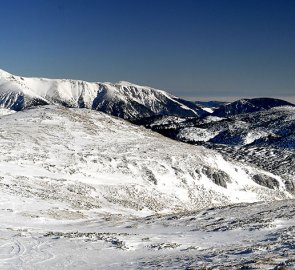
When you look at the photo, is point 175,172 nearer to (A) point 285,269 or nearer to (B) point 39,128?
(B) point 39,128

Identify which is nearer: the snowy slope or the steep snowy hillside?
the snowy slope

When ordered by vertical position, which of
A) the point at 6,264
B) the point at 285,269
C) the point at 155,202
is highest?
the point at 285,269

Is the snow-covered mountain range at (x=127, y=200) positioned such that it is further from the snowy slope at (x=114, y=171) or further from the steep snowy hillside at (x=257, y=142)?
the steep snowy hillside at (x=257, y=142)

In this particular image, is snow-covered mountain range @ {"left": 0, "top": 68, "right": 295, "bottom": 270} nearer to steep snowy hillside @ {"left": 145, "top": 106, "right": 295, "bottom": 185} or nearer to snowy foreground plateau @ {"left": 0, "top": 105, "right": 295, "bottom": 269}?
snowy foreground plateau @ {"left": 0, "top": 105, "right": 295, "bottom": 269}

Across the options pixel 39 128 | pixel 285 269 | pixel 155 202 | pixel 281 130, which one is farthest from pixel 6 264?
pixel 281 130

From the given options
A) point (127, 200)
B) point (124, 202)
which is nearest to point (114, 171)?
point (127, 200)

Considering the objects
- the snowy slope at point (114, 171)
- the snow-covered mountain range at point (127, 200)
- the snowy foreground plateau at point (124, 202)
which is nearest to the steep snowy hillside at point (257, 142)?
the snow-covered mountain range at point (127, 200)

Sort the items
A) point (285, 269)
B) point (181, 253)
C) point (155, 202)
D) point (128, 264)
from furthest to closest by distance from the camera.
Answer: point (155, 202) < point (181, 253) < point (128, 264) < point (285, 269)

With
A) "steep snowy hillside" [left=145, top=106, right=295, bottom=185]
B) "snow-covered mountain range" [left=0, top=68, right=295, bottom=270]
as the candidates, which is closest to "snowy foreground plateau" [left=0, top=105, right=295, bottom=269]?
"snow-covered mountain range" [left=0, top=68, right=295, bottom=270]
